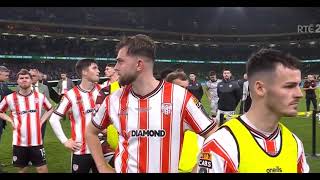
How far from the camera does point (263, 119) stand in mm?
2383

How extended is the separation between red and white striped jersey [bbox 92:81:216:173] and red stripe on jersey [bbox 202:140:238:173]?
0.96 meters

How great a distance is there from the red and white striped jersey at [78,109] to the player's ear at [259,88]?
3.39 metres

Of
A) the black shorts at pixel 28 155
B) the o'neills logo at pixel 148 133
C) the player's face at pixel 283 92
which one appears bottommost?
the black shorts at pixel 28 155

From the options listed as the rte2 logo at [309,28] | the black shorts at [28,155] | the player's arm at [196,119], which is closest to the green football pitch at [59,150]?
the black shorts at [28,155]

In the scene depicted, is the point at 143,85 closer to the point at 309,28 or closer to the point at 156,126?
the point at 156,126

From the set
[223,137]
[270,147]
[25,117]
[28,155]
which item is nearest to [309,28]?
[25,117]

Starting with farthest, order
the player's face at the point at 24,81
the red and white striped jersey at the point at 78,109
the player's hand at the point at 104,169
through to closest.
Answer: the player's face at the point at 24,81 → the red and white striped jersey at the point at 78,109 → the player's hand at the point at 104,169

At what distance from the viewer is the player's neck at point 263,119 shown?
7.76 ft

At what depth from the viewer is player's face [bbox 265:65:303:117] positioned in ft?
7.70

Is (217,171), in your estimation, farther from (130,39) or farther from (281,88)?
(130,39)

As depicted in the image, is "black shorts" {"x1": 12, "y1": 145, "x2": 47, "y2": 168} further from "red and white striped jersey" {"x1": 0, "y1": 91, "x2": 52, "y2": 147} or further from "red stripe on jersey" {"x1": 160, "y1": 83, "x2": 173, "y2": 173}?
"red stripe on jersey" {"x1": 160, "y1": 83, "x2": 173, "y2": 173}

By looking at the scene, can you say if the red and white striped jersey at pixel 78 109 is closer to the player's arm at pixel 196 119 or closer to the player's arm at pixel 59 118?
the player's arm at pixel 59 118

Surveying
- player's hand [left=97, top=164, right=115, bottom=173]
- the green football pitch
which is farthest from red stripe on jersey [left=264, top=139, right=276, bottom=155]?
the green football pitch

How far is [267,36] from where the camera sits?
57469mm
